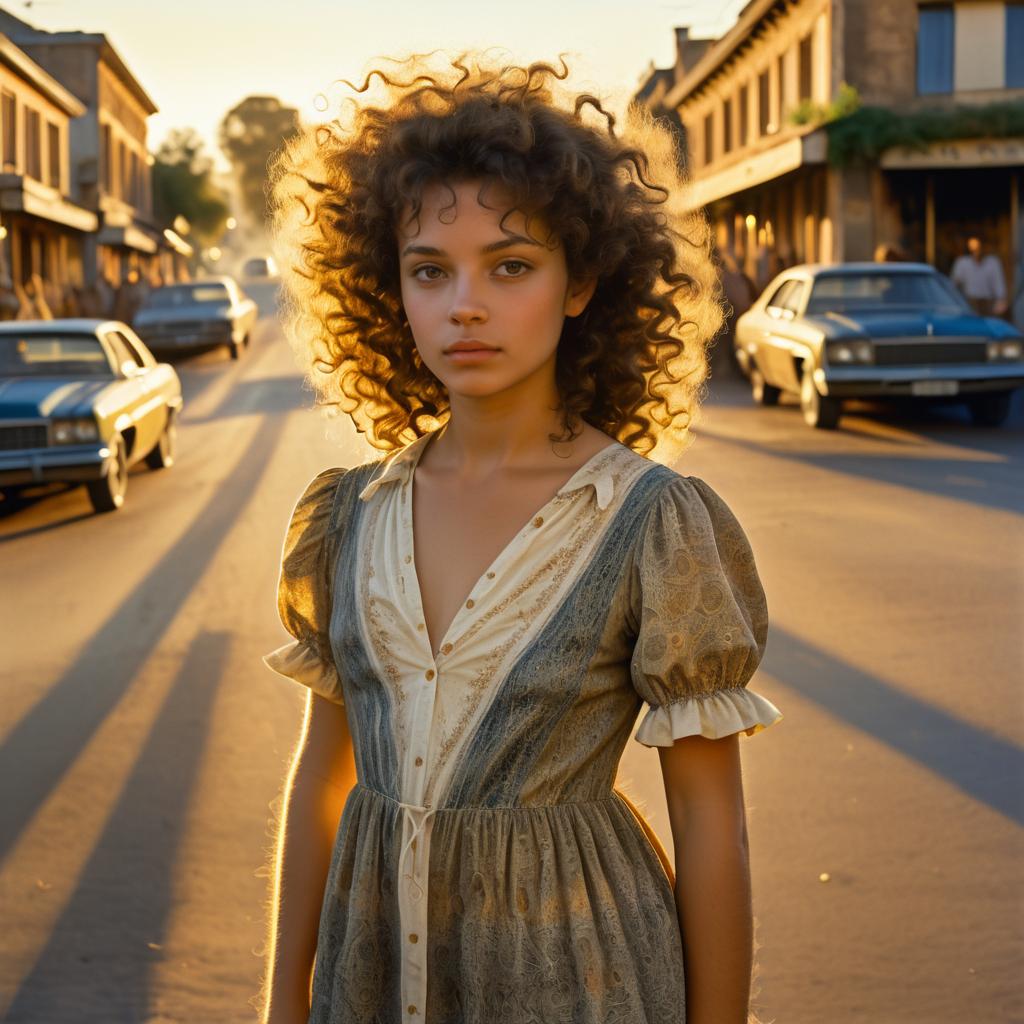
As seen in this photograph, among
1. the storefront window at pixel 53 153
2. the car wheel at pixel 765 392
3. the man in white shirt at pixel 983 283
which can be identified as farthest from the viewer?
the storefront window at pixel 53 153

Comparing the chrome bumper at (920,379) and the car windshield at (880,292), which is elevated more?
the car windshield at (880,292)

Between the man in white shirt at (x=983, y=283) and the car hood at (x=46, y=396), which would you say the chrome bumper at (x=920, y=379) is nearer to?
the car hood at (x=46, y=396)

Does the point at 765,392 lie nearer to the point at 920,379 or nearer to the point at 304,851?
the point at 920,379

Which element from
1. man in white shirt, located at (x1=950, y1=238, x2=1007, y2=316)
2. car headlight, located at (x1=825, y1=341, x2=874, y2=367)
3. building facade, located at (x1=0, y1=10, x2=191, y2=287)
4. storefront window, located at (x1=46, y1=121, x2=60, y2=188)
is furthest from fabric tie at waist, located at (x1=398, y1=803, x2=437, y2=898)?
building facade, located at (x1=0, y1=10, x2=191, y2=287)

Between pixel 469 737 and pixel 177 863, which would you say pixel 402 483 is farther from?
pixel 177 863

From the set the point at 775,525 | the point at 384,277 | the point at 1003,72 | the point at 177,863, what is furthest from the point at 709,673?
the point at 1003,72

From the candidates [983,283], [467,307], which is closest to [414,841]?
[467,307]

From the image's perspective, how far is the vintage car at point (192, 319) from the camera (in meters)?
27.7

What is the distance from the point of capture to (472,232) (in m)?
1.96

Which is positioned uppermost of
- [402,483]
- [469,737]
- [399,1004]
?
[402,483]

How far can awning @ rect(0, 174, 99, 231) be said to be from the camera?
33.7 metres

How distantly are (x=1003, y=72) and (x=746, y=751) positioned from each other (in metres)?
24.1

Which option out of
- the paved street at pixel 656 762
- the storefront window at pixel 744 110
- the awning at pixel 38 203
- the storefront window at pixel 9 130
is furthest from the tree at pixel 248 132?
the paved street at pixel 656 762

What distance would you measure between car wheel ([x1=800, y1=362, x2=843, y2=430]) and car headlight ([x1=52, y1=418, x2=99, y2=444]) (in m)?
6.79
